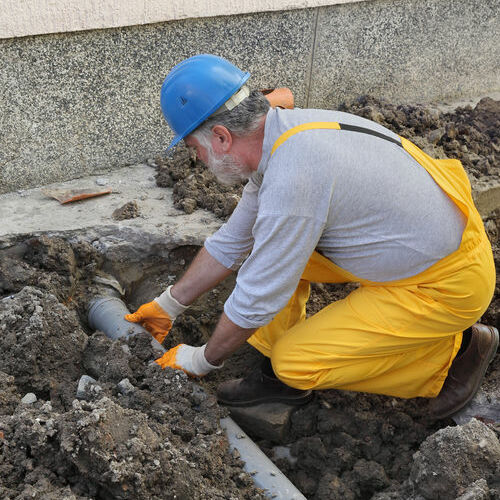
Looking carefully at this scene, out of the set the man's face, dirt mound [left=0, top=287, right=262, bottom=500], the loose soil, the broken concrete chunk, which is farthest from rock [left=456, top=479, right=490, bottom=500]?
the man's face

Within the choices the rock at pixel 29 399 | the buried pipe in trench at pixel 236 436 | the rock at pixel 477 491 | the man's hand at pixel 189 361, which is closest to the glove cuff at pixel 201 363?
the man's hand at pixel 189 361

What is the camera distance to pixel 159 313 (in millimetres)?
3240

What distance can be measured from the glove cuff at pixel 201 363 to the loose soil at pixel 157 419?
0.27 feet

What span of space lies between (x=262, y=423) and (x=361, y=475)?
0.57 metres

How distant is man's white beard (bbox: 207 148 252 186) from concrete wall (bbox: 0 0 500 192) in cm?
168

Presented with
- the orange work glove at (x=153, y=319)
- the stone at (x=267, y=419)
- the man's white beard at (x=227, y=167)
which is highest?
the man's white beard at (x=227, y=167)

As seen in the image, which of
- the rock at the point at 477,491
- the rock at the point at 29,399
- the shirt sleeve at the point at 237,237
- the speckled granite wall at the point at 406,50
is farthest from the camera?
the speckled granite wall at the point at 406,50

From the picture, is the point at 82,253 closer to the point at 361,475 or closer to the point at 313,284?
the point at 313,284

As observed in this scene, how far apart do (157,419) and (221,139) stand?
1.14 m

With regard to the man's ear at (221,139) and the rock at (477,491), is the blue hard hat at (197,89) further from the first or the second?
the rock at (477,491)

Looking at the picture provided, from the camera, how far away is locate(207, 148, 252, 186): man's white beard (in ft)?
8.56

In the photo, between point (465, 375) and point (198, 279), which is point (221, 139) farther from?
point (465, 375)

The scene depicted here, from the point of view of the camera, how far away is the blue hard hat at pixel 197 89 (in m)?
2.49

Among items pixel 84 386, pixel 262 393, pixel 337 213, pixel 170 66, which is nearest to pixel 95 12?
pixel 170 66
